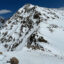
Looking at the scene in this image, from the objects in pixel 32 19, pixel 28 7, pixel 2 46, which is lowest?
pixel 2 46

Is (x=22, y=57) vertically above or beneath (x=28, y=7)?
beneath

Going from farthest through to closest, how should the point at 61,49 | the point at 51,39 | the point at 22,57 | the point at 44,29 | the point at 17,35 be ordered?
the point at 17,35 → the point at 44,29 → the point at 51,39 → the point at 61,49 → the point at 22,57

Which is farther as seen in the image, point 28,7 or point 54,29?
point 28,7

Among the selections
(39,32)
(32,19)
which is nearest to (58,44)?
(39,32)

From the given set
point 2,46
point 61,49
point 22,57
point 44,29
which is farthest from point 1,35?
point 22,57

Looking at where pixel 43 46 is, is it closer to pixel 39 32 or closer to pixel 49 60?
pixel 39 32

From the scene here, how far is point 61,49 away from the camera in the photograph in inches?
1401

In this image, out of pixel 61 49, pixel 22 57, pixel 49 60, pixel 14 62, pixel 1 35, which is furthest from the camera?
pixel 1 35

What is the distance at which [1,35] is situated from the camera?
6712 cm

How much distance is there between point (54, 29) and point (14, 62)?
3445cm

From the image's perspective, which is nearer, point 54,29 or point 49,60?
point 49,60

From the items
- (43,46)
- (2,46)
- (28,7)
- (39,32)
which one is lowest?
(2,46)

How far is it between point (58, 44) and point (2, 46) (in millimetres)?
27333

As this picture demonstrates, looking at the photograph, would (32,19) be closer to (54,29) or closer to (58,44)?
(54,29)
